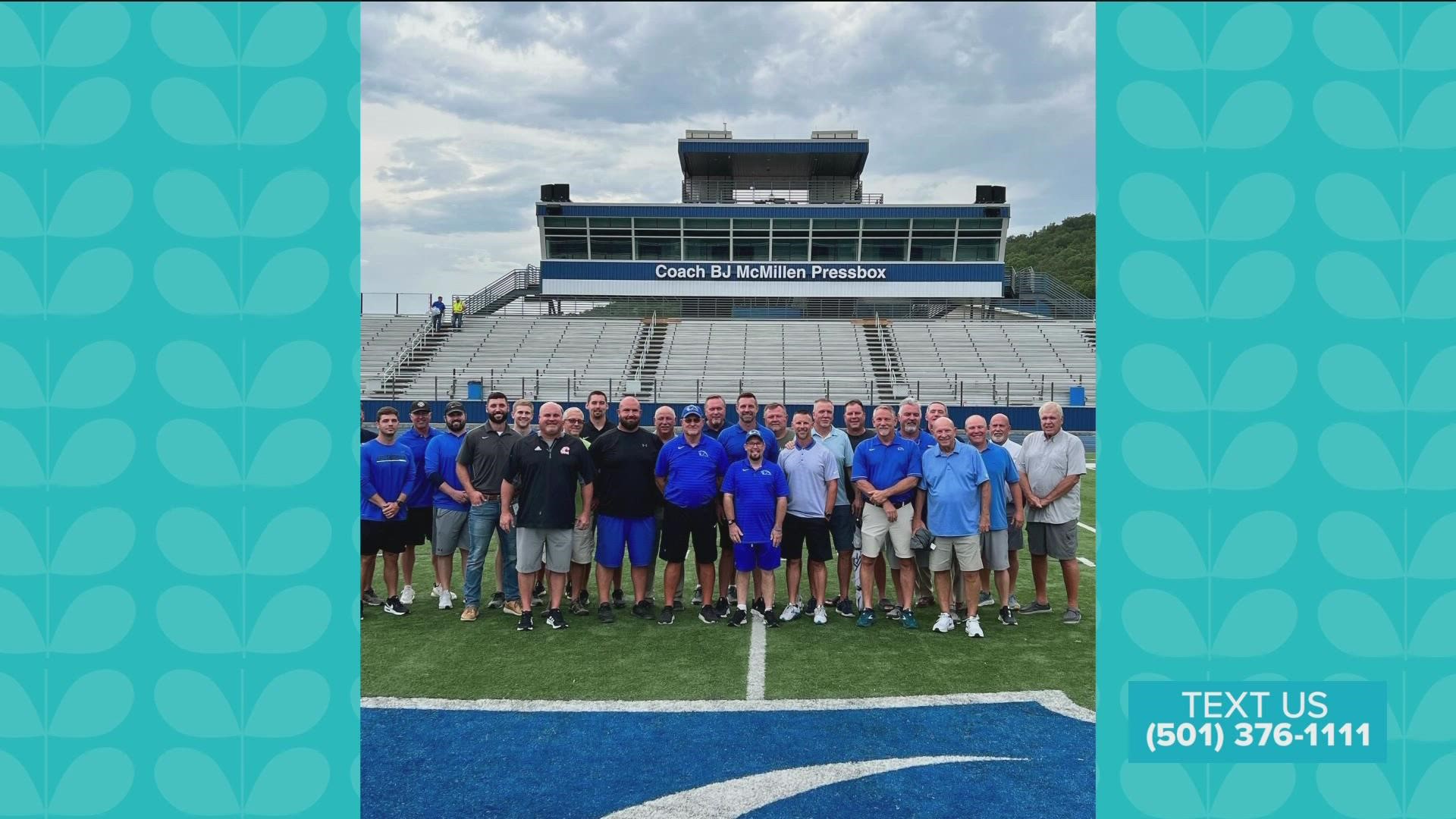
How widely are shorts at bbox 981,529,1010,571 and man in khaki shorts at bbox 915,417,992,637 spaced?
0.61 feet

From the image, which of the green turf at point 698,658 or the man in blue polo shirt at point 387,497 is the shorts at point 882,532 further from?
the man in blue polo shirt at point 387,497

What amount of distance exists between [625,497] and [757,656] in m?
1.44

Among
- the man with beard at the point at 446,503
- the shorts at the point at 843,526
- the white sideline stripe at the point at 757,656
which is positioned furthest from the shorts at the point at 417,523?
Answer: the shorts at the point at 843,526

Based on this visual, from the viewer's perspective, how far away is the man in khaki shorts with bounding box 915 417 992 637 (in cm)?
Answer: 515

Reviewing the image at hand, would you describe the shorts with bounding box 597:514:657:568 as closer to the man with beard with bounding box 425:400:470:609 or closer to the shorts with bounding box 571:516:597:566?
the shorts with bounding box 571:516:597:566

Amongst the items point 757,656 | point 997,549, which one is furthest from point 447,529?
point 997,549

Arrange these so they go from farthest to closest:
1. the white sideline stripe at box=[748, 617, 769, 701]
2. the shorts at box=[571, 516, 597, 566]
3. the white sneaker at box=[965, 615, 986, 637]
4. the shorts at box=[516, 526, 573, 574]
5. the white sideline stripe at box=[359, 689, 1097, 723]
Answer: the shorts at box=[571, 516, 597, 566]
the shorts at box=[516, 526, 573, 574]
the white sneaker at box=[965, 615, 986, 637]
the white sideline stripe at box=[748, 617, 769, 701]
the white sideline stripe at box=[359, 689, 1097, 723]

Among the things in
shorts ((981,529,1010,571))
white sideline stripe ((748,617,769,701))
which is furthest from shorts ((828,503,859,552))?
shorts ((981,529,1010,571))

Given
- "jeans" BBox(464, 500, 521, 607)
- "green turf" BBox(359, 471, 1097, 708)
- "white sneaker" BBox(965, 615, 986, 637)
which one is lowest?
"green turf" BBox(359, 471, 1097, 708)

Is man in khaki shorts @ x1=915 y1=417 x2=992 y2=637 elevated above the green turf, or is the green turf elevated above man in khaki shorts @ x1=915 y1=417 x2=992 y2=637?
man in khaki shorts @ x1=915 y1=417 x2=992 y2=637

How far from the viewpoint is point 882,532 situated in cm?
541

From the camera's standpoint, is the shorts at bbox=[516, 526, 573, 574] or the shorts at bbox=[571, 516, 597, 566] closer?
the shorts at bbox=[516, 526, 573, 574]
